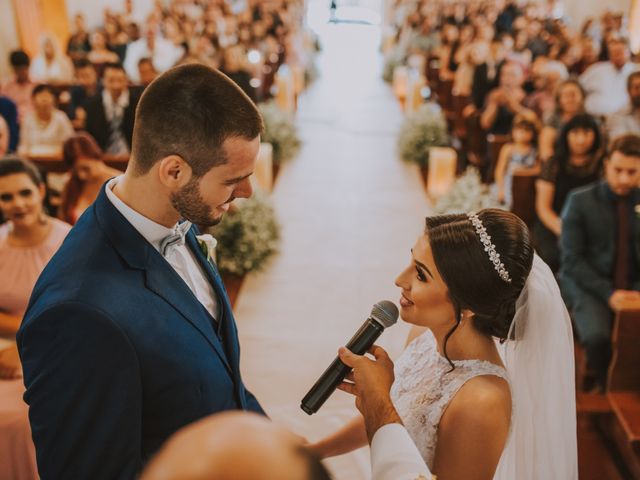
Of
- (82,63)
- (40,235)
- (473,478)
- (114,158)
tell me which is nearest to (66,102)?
(82,63)

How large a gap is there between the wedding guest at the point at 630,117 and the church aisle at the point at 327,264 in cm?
194

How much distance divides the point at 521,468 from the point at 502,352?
0.50m

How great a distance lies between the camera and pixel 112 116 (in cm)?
566

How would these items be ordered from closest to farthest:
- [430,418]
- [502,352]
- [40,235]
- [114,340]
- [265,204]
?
1. [114,340]
2. [430,418]
3. [502,352]
4. [40,235]
5. [265,204]

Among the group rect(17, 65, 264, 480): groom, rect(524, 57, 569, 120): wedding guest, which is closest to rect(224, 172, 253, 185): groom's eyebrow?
rect(17, 65, 264, 480): groom

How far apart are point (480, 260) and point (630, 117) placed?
4916mm

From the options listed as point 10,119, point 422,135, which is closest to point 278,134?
point 422,135

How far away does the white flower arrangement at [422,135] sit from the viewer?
7.56 metres

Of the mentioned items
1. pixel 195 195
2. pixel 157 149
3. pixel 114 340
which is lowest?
pixel 114 340

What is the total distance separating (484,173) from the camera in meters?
6.57

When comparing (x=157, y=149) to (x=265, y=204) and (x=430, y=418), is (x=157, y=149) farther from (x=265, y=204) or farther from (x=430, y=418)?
(x=265, y=204)

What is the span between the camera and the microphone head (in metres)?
1.61

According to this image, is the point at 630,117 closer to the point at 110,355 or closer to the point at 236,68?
the point at 236,68

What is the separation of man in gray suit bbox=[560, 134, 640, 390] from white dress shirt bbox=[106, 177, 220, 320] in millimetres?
2402
